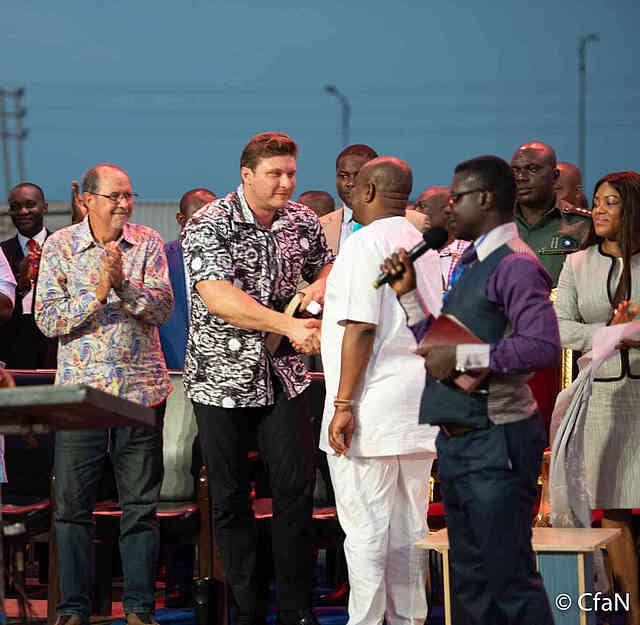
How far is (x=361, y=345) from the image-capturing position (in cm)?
470

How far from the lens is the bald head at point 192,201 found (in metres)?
7.70

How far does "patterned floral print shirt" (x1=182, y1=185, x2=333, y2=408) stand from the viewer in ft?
17.4

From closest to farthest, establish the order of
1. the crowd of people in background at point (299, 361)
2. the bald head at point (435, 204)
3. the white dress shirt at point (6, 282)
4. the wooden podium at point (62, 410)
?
the wooden podium at point (62, 410)
the crowd of people in background at point (299, 361)
the white dress shirt at point (6, 282)
the bald head at point (435, 204)

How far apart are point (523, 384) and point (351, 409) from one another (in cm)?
104

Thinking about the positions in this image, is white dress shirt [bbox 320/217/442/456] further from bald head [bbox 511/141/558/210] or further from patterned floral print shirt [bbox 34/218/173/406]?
bald head [bbox 511/141/558/210]

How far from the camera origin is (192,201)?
25.3 feet

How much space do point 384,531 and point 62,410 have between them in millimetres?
2116

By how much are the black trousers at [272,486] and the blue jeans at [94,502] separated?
1.25 feet

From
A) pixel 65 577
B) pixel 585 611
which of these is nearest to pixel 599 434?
pixel 585 611

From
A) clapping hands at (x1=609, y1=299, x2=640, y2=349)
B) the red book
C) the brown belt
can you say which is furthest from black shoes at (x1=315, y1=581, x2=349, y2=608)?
the red book

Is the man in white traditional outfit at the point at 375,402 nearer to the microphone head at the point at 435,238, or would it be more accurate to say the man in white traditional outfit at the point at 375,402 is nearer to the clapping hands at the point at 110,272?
the microphone head at the point at 435,238

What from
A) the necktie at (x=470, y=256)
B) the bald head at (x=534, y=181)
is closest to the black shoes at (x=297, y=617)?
the necktie at (x=470, y=256)

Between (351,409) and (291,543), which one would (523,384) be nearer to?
(351,409)

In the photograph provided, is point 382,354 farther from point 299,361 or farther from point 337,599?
point 337,599
